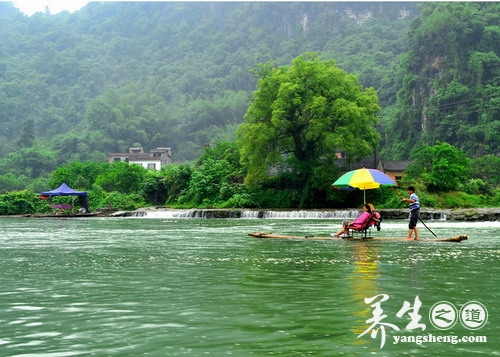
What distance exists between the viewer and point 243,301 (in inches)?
378

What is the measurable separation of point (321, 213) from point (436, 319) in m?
35.5

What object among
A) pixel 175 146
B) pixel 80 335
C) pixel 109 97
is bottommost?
pixel 80 335

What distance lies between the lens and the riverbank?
119 feet

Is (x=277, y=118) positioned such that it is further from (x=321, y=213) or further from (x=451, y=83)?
(x=451, y=83)

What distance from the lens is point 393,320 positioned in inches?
318

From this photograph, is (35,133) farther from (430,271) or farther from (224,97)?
(430,271)

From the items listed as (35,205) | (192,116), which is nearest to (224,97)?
(192,116)

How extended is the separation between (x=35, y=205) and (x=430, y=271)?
1893 inches

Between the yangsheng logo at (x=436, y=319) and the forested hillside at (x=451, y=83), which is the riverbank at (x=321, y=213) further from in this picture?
the forested hillside at (x=451, y=83)

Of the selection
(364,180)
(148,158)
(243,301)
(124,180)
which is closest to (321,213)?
(364,180)

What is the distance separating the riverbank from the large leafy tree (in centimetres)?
514

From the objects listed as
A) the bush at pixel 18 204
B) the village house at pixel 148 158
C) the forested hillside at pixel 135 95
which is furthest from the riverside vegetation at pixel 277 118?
the village house at pixel 148 158

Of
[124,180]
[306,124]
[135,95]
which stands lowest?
[124,180]

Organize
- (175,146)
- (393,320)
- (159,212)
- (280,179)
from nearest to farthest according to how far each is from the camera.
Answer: (393,320), (159,212), (280,179), (175,146)
